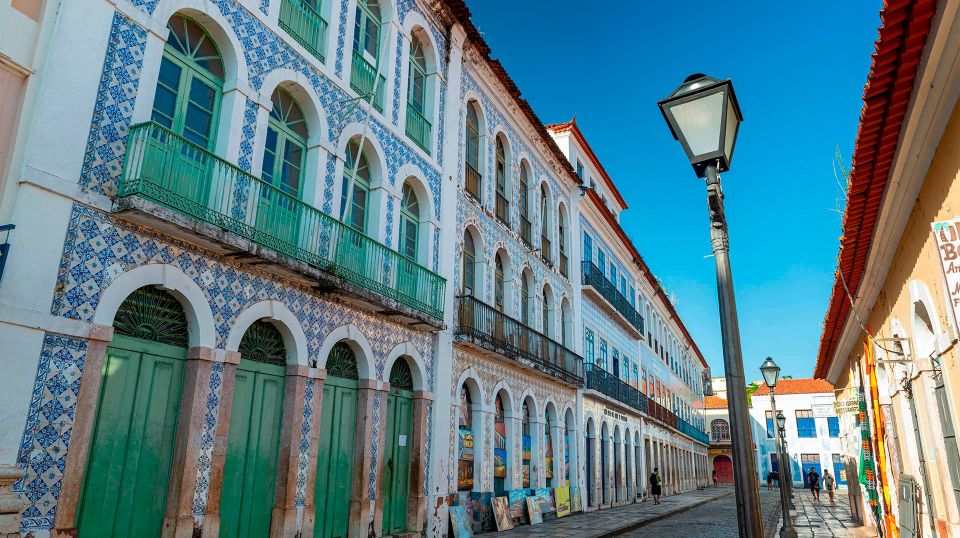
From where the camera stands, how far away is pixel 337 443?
1038 centimetres

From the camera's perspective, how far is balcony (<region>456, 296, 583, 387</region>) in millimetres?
14242

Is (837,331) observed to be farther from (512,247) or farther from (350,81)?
(350,81)

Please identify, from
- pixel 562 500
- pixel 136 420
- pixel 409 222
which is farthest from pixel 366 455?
pixel 562 500

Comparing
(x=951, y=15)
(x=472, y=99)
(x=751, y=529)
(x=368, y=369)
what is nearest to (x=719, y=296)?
(x=751, y=529)

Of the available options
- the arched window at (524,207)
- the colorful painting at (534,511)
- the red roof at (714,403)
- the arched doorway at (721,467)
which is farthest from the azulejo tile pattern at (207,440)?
the red roof at (714,403)

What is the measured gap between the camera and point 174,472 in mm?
7477

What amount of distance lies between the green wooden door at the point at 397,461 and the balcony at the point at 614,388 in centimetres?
1072

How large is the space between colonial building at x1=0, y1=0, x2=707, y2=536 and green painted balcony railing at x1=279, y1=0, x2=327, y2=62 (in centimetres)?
3

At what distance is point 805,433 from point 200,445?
180ft

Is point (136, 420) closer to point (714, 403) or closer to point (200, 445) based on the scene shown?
point (200, 445)

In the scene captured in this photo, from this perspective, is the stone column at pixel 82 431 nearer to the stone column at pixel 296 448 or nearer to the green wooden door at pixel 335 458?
the stone column at pixel 296 448

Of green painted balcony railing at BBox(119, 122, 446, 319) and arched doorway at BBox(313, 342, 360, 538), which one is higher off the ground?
green painted balcony railing at BBox(119, 122, 446, 319)

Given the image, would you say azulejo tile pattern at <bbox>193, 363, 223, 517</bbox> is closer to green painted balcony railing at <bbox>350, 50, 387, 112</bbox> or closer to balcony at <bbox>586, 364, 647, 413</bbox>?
green painted balcony railing at <bbox>350, 50, 387, 112</bbox>

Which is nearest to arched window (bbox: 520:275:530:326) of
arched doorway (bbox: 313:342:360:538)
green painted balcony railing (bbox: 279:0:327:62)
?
arched doorway (bbox: 313:342:360:538)
